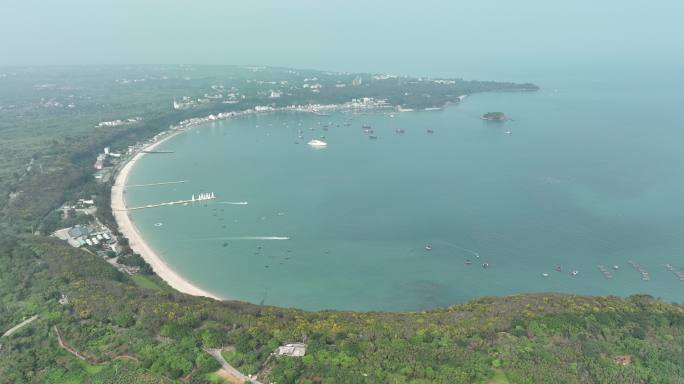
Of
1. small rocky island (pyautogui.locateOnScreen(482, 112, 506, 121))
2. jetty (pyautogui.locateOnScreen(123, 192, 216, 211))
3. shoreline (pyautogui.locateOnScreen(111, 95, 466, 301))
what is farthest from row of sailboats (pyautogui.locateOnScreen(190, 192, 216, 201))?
small rocky island (pyautogui.locateOnScreen(482, 112, 506, 121))

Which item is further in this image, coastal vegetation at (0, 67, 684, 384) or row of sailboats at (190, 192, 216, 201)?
row of sailboats at (190, 192, 216, 201)

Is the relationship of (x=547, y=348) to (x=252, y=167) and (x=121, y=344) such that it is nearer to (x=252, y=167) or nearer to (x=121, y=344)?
(x=121, y=344)

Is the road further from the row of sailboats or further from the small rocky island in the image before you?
the small rocky island

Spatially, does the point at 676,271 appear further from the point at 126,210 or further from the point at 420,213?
the point at 126,210

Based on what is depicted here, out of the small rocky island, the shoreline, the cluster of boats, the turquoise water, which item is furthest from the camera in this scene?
the small rocky island

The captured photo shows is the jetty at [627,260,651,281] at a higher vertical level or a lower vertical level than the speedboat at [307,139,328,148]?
lower

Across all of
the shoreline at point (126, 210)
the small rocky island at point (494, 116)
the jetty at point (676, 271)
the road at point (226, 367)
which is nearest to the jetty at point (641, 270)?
the jetty at point (676, 271)

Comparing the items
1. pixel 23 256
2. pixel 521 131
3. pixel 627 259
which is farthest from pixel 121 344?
pixel 521 131
